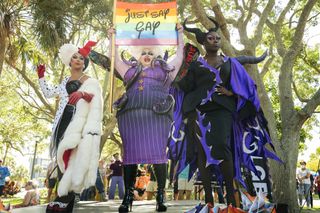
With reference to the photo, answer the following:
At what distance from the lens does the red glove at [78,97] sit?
143 inches

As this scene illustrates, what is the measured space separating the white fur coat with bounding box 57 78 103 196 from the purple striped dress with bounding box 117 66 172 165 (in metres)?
0.61

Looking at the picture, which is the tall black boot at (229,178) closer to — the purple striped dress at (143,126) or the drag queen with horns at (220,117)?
the drag queen with horns at (220,117)

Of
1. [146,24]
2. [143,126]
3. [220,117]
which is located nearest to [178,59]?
[146,24]

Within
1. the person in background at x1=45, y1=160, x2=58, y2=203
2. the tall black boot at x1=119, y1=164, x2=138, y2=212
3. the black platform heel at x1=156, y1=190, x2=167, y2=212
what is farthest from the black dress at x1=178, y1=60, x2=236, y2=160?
the person in background at x1=45, y1=160, x2=58, y2=203

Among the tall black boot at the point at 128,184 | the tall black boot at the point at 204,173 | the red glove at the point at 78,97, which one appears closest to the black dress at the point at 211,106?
the tall black boot at the point at 204,173

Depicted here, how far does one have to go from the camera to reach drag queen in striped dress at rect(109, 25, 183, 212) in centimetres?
419

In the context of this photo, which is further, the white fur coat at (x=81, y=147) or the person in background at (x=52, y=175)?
the person in background at (x=52, y=175)

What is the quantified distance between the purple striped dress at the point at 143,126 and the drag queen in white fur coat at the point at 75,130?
58 cm

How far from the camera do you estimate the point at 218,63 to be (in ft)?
12.1

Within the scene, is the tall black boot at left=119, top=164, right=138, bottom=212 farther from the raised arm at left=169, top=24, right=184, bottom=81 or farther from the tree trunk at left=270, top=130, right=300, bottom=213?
the tree trunk at left=270, top=130, right=300, bottom=213

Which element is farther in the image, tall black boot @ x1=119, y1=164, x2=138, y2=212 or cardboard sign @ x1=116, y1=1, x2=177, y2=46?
cardboard sign @ x1=116, y1=1, x2=177, y2=46

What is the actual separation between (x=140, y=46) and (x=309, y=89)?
1687 cm

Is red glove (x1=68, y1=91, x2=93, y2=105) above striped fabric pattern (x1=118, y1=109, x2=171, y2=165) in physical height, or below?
above

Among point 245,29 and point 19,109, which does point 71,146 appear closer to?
point 245,29
